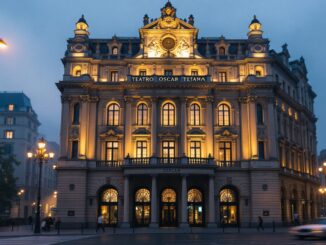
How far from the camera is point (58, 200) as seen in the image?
54.1m

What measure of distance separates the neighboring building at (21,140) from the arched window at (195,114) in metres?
49.6

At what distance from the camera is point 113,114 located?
57.8 meters

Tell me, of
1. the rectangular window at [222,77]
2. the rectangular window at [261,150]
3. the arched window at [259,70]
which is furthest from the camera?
the rectangular window at [222,77]

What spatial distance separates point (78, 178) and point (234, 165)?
65.7 ft

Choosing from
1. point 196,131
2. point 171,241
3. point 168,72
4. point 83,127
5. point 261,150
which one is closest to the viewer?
point 171,241

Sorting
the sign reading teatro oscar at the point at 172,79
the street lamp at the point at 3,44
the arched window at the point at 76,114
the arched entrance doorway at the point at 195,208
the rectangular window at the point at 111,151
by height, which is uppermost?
the sign reading teatro oscar at the point at 172,79

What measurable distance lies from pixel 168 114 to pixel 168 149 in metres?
4.73

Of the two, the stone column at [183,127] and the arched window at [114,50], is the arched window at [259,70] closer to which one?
the stone column at [183,127]

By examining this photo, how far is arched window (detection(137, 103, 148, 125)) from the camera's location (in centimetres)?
5694

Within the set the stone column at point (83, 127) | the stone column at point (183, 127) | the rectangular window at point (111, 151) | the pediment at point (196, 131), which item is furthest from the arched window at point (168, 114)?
the stone column at point (83, 127)

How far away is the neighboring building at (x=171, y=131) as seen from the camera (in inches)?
2125

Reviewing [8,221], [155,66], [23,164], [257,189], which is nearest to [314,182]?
[257,189]

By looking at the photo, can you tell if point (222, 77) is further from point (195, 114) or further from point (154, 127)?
point (154, 127)

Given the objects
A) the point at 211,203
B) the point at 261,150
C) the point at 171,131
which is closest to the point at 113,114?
the point at 171,131
